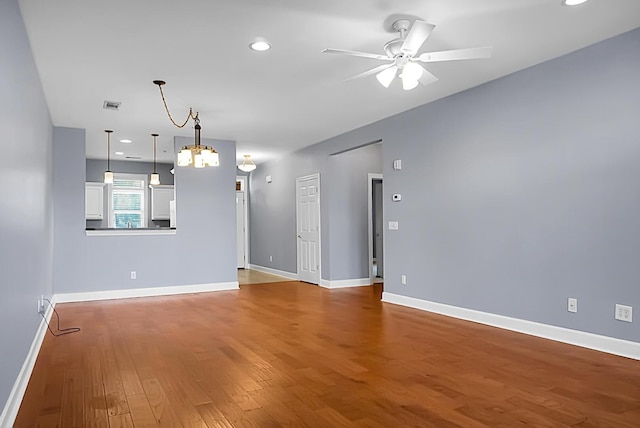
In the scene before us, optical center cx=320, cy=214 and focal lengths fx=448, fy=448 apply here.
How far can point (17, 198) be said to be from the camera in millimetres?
2918

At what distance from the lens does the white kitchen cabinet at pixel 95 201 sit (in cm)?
1020

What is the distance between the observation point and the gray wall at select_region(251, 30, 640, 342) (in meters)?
3.78

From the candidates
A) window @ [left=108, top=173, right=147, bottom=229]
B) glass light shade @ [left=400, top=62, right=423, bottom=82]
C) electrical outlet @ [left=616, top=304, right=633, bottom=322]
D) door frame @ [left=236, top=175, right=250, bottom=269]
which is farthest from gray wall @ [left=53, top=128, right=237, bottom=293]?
electrical outlet @ [left=616, top=304, right=633, bottom=322]

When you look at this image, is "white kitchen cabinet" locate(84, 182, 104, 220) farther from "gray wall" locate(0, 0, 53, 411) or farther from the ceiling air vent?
"gray wall" locate(0, 0, 53, 411)

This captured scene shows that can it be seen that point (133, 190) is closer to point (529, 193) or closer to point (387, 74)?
point (387, 74)

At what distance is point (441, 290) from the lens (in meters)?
5.52

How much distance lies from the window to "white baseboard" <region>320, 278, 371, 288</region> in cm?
526

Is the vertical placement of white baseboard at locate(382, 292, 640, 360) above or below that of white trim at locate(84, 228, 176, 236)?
below

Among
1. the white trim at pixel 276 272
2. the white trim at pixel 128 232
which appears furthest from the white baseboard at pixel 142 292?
the white trim at pixel 276 272

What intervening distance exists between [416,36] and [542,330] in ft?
9.93

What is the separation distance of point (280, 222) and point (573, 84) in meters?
6.67

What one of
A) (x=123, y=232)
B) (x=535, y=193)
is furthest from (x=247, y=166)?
(x=535, y=193)

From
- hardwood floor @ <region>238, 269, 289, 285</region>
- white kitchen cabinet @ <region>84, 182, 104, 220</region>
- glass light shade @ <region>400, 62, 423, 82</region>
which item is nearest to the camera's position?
glass light shade @ <region>400, 62, 423, 82</region>

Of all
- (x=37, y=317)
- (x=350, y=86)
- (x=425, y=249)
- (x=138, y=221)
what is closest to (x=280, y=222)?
(x=138, y=221)
